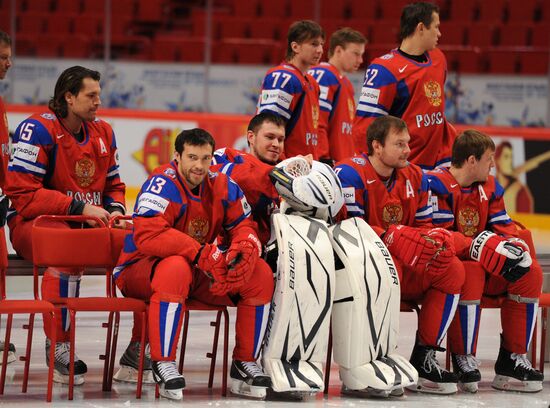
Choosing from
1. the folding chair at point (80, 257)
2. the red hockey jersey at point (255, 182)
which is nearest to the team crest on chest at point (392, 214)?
the red hockey jersey at point (255, 182)

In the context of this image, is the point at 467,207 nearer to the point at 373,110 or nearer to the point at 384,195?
the point at 384,195

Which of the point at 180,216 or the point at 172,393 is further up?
the point at 180,216

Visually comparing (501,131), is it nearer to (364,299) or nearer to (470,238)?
(470,238)

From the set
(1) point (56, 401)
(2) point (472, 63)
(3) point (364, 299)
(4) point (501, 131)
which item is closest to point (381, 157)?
(3) point (364, 299)

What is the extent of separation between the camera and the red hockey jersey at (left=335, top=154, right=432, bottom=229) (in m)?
5.22

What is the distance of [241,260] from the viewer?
4723 mm

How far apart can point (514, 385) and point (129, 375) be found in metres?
1.66

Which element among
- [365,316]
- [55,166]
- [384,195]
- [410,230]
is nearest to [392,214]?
[384,195]

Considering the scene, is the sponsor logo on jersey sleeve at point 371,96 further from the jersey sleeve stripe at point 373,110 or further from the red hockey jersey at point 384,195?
the red hockey jersey at point 384,195

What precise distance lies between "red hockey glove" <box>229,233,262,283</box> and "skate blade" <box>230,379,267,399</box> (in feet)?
1.46

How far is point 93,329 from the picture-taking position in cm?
654

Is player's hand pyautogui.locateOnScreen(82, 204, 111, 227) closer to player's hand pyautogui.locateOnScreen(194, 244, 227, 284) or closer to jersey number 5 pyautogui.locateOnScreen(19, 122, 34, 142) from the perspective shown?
jersey number 5 pyautogui.locateOnScreen(19, 122, 34, 142)

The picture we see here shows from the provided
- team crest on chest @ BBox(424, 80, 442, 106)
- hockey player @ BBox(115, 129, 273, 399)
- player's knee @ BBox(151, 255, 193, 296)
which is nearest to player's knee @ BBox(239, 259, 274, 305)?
hockey player @ BBox(115, 129, 273, 399)

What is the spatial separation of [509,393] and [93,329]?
236 centimetres
